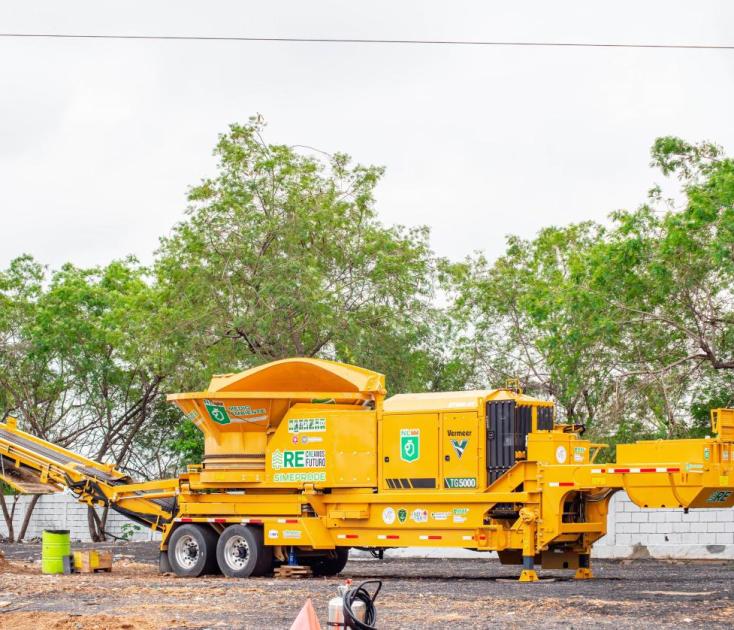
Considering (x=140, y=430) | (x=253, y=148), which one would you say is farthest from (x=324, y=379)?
(x=140, y=430)

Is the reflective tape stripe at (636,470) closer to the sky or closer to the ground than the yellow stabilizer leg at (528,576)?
closer to the sky

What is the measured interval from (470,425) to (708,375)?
11.2m

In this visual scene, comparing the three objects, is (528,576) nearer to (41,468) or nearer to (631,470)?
(631,470)

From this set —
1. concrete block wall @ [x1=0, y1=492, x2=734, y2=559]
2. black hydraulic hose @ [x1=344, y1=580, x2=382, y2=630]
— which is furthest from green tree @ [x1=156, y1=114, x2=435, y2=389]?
black hydraulic hose @ [x1=344, y1=580, x2=382, y2=630]

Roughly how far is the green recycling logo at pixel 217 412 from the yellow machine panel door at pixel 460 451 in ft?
12.9

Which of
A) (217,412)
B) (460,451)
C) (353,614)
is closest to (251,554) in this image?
(217,412)

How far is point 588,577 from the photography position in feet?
63.8

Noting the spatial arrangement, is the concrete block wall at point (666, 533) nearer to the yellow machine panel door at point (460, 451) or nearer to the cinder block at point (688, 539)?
the cinder block at point (688, 539)

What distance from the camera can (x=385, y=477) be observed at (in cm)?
1994

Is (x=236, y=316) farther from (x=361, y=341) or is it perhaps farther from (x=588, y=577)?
(x=588, y=577)

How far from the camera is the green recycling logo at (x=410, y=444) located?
19.6m

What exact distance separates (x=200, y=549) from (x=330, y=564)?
232cm

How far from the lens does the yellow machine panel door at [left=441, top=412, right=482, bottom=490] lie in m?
19.2

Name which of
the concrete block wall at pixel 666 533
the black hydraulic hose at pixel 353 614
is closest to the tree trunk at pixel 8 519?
the concrete block wall at pixel 666 533
